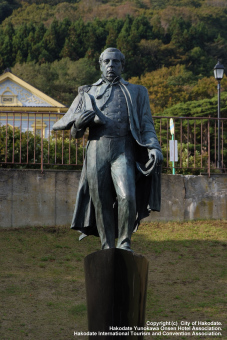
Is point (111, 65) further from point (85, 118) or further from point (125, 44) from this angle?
point (125, 44)

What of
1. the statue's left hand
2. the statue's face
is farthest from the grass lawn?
the statue's face

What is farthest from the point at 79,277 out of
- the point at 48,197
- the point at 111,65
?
the point at 111,65

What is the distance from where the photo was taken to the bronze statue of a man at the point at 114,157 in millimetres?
A: 5719

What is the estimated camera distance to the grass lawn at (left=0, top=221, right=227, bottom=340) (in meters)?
8.12

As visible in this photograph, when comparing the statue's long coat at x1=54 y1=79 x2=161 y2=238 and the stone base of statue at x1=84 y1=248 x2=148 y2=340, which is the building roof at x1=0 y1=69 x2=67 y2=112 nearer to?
the statue's long coat at x1=54 y1=79 x2=161 y2=238

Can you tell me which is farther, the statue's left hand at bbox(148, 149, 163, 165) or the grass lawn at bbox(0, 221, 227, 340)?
the grass lawn at bbox(0, 221, 227, 340)

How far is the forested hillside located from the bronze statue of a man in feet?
162

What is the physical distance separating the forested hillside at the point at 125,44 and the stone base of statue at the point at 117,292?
50.2 meters

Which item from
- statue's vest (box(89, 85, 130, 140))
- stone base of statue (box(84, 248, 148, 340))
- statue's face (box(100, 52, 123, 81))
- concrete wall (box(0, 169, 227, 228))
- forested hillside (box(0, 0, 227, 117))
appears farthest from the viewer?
forested hillside (box(0, 0, 227, 117))

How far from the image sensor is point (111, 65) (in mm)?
6027

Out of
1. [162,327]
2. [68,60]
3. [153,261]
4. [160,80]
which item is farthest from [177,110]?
[162,327]

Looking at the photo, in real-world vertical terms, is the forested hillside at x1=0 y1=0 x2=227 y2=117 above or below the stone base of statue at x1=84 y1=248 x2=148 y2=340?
above

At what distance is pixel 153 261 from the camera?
35.3 ft

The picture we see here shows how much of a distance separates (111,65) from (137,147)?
32.5 inches
